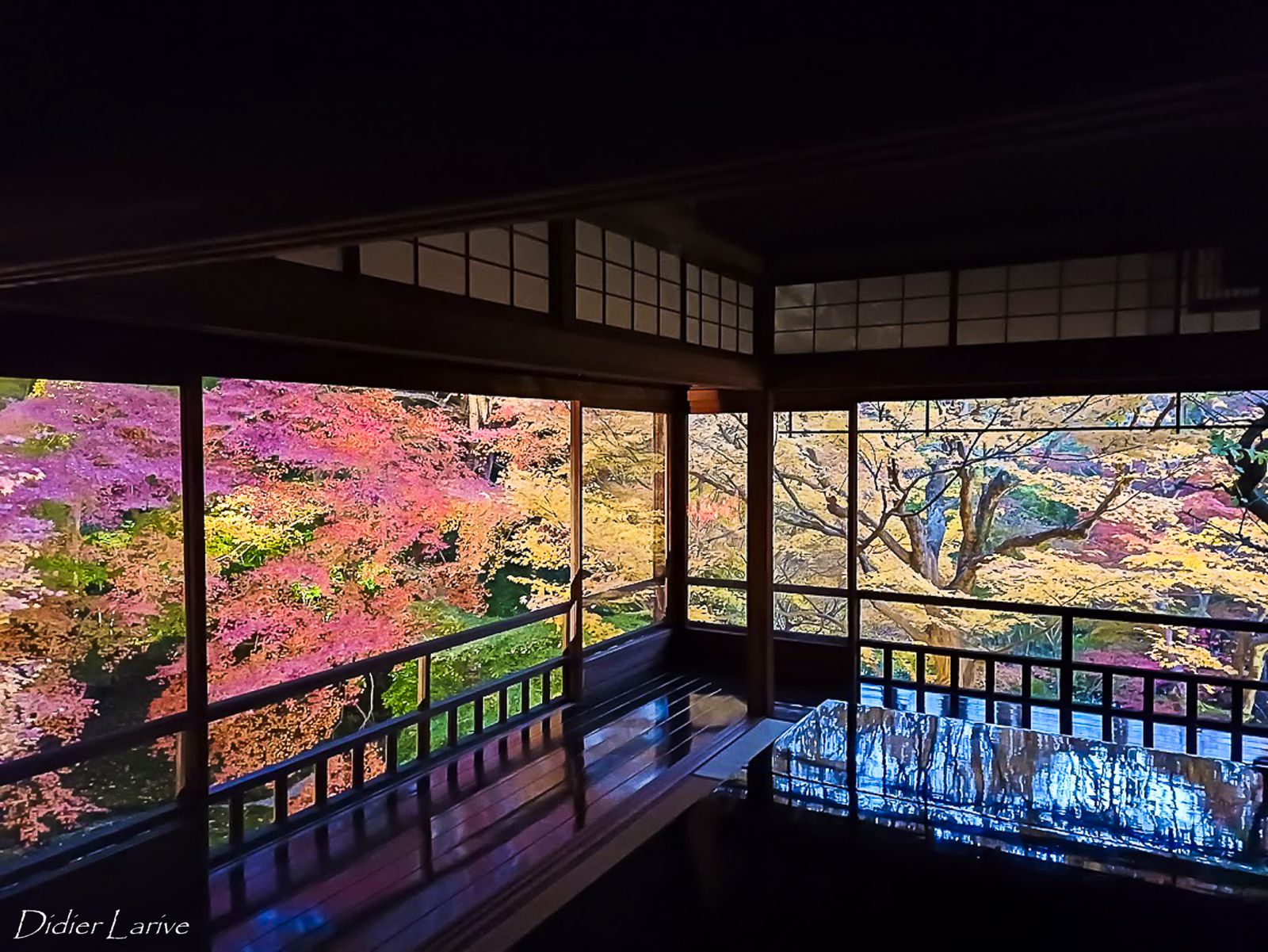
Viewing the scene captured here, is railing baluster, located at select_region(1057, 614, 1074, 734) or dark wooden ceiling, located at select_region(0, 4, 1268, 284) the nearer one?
dark wooden ceiling, located at select_region(0, 4, 1268, 284)

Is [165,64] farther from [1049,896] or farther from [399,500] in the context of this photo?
[399,500]

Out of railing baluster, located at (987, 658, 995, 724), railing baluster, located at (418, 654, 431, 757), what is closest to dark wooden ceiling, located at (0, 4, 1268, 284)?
railing baluster, located at (418, 654, 431, 757)

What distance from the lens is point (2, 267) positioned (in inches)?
57.3

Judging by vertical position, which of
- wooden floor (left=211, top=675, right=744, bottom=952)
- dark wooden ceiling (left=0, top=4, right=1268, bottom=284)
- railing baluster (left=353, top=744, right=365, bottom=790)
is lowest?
wooden floor (left=211, top=675, right=744, bottom=952)

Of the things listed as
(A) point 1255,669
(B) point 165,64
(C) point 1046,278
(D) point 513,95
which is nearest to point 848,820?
(D) point 513,95

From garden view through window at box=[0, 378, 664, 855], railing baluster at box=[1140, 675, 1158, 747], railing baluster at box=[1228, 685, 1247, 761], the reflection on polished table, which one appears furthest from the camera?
railing baluster at box=[1140, 675, 1158, 747]

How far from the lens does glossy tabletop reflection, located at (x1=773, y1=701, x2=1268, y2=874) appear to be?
87.6 inches

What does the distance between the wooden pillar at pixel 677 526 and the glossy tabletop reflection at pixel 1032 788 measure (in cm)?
425

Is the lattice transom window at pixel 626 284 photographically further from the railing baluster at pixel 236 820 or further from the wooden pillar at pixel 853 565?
the railing baluster at pixel 236 820

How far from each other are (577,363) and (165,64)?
11.2ft

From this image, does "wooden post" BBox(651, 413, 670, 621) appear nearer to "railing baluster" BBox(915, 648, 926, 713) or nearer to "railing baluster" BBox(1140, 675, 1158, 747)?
"railing baluster" BBox(915, 648, 926, 713)

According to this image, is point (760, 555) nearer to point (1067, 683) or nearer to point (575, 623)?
point (575, 623)

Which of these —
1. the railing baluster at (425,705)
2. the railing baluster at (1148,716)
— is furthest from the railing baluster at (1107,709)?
the railing baluster at (425,705)

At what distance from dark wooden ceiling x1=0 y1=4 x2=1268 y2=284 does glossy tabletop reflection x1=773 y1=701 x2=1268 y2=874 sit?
1.77 meters
